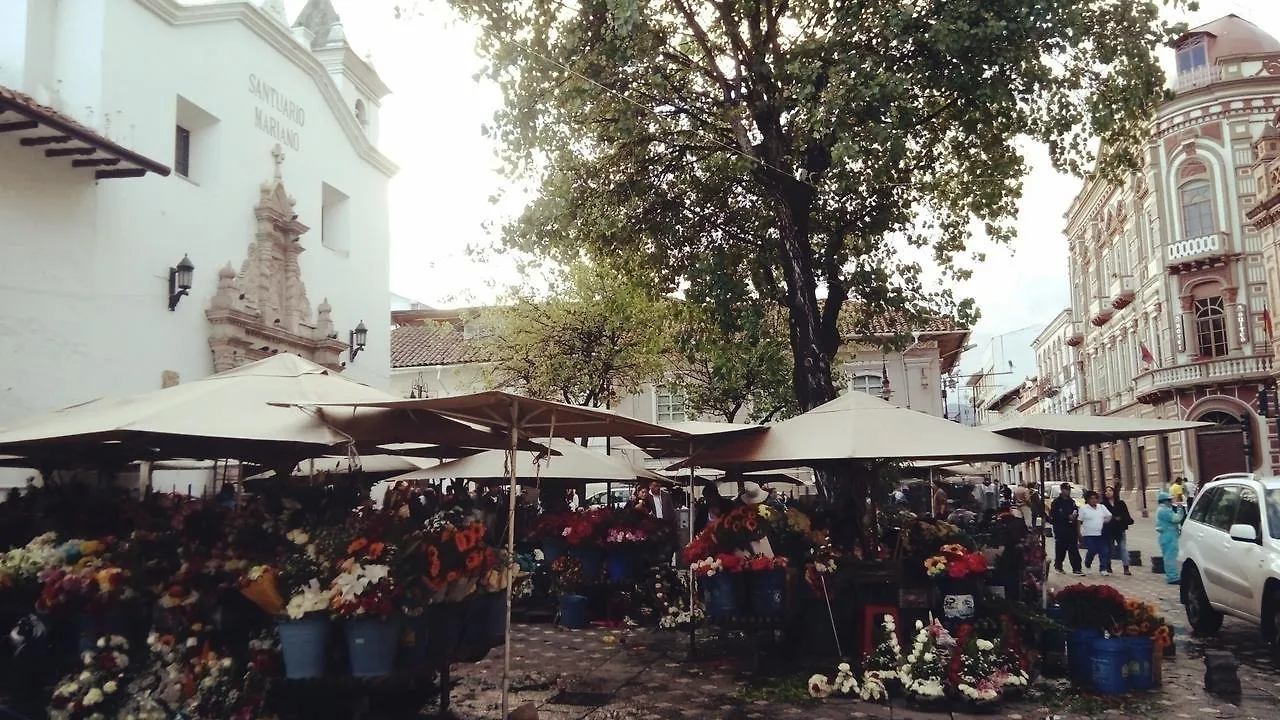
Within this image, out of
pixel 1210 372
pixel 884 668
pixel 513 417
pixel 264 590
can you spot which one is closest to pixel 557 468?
pixel 884 668

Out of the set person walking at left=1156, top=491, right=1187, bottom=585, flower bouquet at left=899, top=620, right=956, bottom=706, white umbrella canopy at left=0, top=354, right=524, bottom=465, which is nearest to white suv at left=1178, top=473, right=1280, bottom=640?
flower bouquet at left=899, top=620, right=956, bottom=706

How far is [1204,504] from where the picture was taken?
36.3ft

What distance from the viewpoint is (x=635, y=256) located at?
16438 millimetres

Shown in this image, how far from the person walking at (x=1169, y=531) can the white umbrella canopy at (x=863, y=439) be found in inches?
307

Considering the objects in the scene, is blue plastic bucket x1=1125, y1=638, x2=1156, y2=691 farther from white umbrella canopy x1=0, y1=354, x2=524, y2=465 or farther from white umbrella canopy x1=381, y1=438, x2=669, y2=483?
white umbrella canopy x1=381, y1=438, x2=669, y2=483

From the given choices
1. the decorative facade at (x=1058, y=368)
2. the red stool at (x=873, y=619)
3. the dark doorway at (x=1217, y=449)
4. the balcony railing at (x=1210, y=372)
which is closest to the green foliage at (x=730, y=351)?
the red stool at (x=873, y=619)

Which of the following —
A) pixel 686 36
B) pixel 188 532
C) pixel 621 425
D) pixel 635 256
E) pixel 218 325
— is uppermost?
pixel 686 36

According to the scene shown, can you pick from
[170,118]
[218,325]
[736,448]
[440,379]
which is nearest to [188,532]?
[736,448]

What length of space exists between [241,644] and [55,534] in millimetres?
1859

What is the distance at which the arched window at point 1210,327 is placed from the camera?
3747 cm

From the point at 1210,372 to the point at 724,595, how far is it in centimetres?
3528

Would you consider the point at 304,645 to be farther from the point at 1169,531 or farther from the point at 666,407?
the point at 666,407

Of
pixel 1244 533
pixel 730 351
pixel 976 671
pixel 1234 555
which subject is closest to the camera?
pixel 976 671

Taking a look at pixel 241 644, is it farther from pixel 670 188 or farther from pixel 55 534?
pixel 670 188
